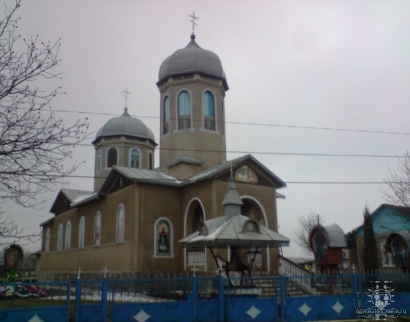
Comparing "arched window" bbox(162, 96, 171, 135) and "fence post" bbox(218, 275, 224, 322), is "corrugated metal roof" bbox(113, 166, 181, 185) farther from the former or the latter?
"fence post" bbox(218, 275, 224, 322)

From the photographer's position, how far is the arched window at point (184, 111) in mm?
24859

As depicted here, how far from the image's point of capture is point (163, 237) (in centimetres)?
2158

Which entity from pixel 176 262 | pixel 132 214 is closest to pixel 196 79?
pixel 132 214

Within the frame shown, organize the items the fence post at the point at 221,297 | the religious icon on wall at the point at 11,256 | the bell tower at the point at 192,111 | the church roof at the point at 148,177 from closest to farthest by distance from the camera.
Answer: the fence post at the point at 221,297 → the church roof at the point at 148,177 → the religious icon on wall at the point at 11,256 → the bell tower at the point at 192,111

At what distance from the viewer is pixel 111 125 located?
33.1 meters

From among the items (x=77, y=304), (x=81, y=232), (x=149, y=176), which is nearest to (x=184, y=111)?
(x=149, y=176)

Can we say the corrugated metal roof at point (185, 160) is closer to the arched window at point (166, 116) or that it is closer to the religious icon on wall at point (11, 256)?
the arched window at point (166, 116)

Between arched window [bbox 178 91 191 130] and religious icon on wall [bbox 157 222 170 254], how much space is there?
241 inches

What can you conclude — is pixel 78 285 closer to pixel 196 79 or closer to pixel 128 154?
pixel 196 79

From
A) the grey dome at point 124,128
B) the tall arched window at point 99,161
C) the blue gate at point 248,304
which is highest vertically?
the grey dome at point 124,128

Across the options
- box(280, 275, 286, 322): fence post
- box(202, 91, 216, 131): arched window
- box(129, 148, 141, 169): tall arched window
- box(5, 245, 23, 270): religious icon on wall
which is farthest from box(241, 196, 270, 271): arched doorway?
box(129, 148, 141, 169): tall arched window

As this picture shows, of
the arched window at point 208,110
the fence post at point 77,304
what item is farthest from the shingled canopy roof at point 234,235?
the arched window at point 208,110

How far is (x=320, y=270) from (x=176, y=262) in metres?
7.22

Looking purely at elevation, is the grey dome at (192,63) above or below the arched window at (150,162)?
above
